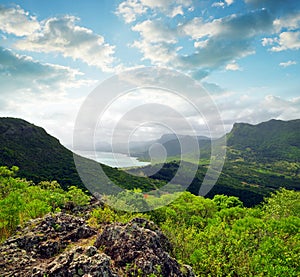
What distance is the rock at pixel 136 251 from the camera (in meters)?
11.6

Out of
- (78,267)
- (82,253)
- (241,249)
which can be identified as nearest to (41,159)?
(241,249)

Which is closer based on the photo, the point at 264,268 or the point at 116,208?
the point at 264,268

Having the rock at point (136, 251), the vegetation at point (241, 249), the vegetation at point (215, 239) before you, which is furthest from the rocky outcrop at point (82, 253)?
the vegetation at point (241, 249)

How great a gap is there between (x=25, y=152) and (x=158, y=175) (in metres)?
88.4

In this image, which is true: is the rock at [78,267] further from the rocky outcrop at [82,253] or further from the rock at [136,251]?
the rock at [136,251]

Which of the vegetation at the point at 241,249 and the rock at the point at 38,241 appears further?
the vegetation at the point at 241,249

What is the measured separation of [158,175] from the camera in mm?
178625

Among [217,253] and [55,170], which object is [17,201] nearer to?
[217,253]

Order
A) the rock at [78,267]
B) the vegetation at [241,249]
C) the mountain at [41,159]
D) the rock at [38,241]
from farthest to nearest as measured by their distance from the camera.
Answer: the mountain at [41,159] → the vegetation at [241,249] → the rock at [38,241] → the rock at [78,267]

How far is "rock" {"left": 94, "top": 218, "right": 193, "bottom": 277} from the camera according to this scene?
37.9 ft

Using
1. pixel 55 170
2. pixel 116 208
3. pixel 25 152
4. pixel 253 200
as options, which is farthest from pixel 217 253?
pixel 253 200

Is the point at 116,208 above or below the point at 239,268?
above

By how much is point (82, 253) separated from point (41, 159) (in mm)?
128739

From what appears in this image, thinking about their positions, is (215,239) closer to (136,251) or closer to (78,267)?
(136,251)
